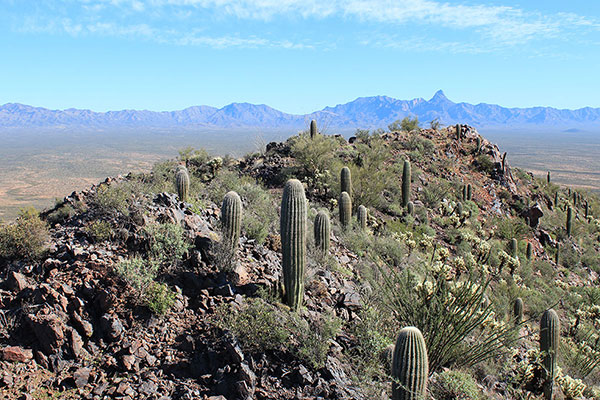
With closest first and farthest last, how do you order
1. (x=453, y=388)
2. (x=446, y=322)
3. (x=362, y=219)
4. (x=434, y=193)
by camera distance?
(x=453, y=388)
(x=446, y=322)
(x=362, y=219)
(x=434, y=193)

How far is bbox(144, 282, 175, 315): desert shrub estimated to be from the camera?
18.6 feet

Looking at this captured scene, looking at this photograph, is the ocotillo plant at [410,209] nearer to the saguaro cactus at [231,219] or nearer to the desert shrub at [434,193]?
the desert shrub at [434,193]

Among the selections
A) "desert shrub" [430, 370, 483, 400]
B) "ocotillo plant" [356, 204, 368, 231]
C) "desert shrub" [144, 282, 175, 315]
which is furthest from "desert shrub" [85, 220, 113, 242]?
"ocotillo plant" [356, 204, 368, 231]

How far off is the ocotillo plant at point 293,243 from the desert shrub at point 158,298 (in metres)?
→ 1.73

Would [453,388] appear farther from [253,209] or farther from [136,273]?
[253,209]

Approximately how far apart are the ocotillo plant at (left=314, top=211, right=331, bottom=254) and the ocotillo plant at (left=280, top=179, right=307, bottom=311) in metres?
2.35

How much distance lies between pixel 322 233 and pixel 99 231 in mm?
4373

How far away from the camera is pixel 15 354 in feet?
15.7

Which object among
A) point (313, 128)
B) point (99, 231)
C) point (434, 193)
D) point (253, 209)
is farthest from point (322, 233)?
point (434, 193)

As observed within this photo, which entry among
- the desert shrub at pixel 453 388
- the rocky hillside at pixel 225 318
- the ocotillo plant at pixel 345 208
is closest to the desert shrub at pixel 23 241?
the rocky hillside at pixel 225 318

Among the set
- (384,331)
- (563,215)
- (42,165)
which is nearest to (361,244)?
(384,331)

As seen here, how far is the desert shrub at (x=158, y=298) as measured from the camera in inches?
223

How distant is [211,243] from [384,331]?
306cm

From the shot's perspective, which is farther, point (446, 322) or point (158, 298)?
point (158, 298)
